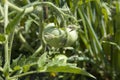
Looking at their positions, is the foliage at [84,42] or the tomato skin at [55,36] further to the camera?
the foliage at [84,42]

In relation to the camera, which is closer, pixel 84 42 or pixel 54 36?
pixel 54 36

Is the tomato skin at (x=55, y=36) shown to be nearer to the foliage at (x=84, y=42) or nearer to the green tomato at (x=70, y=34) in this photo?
the green tomato at (x=70, y=34)

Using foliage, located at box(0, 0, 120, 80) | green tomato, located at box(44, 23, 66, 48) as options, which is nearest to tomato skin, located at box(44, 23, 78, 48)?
green tomato, located at box(44, 23, 66, 48)

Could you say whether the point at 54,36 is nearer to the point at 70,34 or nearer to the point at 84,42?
the point at 70,34

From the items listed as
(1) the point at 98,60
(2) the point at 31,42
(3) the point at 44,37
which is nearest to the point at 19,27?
(2) the point at 31,42

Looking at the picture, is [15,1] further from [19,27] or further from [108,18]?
[108,18]

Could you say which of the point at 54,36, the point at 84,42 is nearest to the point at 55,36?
the point at 54,36

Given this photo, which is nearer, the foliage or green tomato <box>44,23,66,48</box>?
green tomato <box>44,23,66,48</box>

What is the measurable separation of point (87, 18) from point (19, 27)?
1.17 feet

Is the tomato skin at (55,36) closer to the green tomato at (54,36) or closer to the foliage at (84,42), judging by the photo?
the green tomato at (54,36)

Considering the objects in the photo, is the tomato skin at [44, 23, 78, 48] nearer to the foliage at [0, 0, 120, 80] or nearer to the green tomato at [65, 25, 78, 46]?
the green tomato at [65, 25, 78, 46]

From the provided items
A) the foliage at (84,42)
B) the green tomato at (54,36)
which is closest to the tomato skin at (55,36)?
the green tomato at (54,36)

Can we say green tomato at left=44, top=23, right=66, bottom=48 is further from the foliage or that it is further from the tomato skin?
the foliage

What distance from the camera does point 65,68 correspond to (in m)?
1.03
